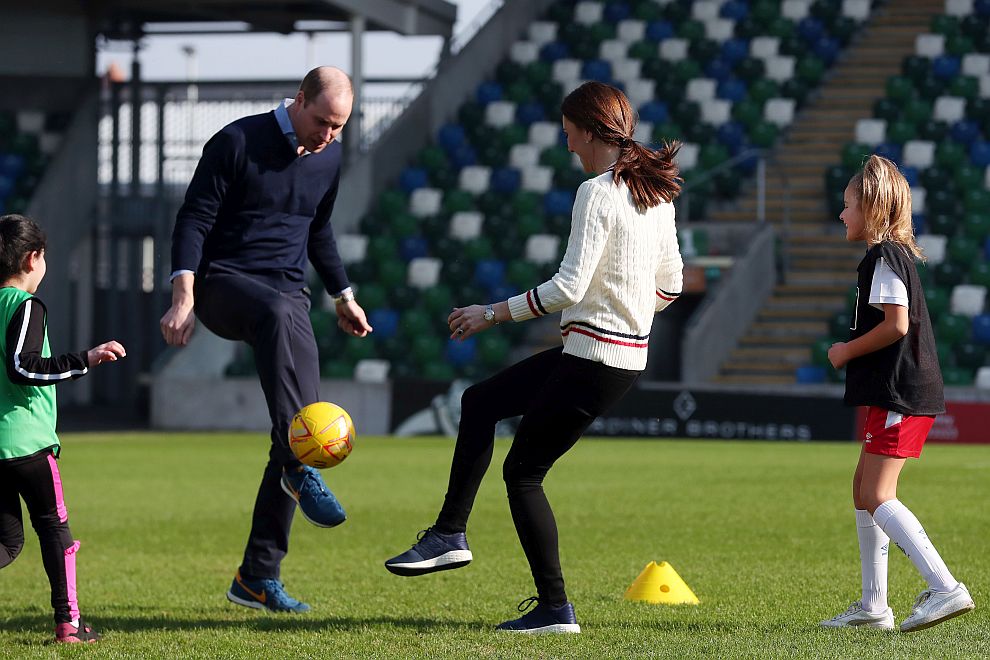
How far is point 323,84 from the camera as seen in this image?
6383 mm

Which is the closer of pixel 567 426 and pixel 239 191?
pixel 567 426

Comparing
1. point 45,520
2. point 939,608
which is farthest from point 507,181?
point 939,608

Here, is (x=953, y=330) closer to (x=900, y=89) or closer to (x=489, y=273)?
(x=900, y=89)

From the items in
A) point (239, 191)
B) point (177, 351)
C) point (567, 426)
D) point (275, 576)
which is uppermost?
point (239, 191)

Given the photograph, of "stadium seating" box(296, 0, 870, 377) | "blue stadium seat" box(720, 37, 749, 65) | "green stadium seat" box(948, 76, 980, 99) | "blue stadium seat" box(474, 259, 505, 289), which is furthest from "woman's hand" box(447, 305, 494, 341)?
"blue stadium seat" box(720, 37, 749, 65)

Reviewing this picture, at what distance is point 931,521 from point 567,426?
5.23m

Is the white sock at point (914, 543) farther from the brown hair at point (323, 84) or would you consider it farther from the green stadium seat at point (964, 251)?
the green stadium seat at point (964, 251)

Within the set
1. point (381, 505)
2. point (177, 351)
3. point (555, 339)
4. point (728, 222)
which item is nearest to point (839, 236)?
point (728, 222)

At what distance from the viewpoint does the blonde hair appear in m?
5.84

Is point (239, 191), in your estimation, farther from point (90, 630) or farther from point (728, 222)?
point (728, 222)

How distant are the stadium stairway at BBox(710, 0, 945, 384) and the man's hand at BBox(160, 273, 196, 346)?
1649cm

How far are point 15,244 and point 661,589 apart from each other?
9.87 feet

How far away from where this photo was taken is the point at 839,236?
960 inches

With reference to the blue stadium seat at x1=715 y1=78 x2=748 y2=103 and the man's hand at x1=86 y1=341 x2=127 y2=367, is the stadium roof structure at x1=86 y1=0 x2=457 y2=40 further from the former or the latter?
the man's hand at x1=86 y1=341 x2=127 y2=367
